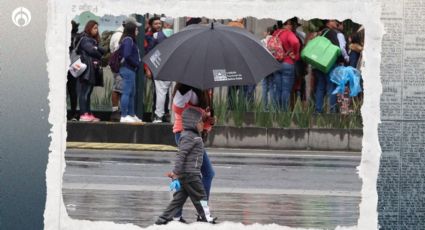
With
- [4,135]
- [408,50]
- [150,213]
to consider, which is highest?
[408,50]

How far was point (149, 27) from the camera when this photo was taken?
2022 cm

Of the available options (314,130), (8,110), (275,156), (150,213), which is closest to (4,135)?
(8,110)

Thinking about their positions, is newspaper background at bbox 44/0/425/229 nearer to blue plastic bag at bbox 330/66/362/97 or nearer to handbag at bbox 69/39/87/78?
handbag at bbox 69/39/87/78

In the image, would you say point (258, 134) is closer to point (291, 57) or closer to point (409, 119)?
point (291, 57)

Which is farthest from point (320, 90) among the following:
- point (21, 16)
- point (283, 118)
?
point (21, 16)

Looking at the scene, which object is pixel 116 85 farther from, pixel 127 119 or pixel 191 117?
pixel 191 117

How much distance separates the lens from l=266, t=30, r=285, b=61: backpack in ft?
63.4

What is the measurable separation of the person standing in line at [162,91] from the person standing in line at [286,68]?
154 centimetres

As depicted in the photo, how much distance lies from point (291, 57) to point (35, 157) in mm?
11319

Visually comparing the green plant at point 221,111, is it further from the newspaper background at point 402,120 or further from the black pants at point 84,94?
the newspaper background at point 402,120

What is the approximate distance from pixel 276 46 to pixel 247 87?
85cm

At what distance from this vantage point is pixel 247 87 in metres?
19.9

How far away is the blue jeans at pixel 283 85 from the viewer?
19.8 m

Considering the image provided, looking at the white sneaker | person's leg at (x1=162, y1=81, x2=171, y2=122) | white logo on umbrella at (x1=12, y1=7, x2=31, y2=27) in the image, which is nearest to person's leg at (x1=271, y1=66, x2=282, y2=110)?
person's leg at (x1=162, y1=81, x2=171, y2=122)
